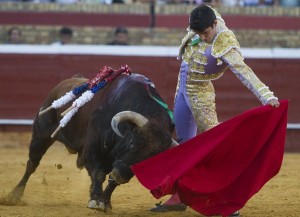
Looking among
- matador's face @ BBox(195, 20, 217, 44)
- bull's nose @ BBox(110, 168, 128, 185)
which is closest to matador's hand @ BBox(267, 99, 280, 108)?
A: matador's face @ BBox(195, 20, 217, 44)

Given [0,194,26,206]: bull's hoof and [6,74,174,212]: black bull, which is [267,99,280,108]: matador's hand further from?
[0,194,26,206]: bull's hoof

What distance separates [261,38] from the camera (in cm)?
1196

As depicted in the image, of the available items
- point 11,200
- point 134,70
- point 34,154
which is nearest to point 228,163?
point 11,200

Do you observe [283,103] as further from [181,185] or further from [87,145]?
[87,145]

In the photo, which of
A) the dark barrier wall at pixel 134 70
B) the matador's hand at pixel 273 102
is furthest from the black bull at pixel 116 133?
the dark barrier wall at pixel 134 70

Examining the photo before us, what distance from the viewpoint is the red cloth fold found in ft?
18.0

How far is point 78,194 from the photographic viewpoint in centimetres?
725

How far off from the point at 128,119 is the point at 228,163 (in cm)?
66

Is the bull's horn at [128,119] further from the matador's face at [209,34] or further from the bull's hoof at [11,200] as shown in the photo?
the bull's hoof at [11,200]

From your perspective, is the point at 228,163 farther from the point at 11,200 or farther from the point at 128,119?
the point at 11,200

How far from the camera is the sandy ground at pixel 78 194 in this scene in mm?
6102

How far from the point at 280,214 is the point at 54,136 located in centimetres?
168

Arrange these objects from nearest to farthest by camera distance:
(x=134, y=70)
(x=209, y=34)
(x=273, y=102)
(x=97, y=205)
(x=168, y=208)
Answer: (x=273, y=102) < (x=209, y=34) < (x=97, y=205) < (x=168, y=208) < (x=134, y=70)

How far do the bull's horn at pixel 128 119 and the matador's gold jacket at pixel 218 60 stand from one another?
46 cm
